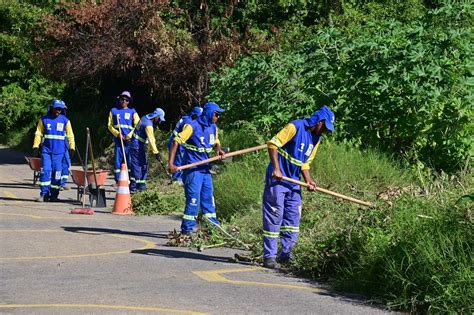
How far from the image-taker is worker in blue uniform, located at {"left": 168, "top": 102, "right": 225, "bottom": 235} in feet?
44.8

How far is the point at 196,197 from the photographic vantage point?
44.8 feet

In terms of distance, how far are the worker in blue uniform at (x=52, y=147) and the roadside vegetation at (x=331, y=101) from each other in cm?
220

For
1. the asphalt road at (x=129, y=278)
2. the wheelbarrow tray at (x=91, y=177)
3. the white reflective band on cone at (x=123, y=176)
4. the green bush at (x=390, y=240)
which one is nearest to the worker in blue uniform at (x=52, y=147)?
the wheelbarrow tray at (x=91, y=177)

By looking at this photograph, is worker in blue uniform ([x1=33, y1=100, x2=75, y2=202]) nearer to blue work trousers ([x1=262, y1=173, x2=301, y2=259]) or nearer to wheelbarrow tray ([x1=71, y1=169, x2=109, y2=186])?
wheelbarrow tray ([x1=71, y1=169, x2=109, y2=186])

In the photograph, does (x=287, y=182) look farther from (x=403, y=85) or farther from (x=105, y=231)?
(x=403, y=85)

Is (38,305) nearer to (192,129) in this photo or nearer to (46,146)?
(192,129)

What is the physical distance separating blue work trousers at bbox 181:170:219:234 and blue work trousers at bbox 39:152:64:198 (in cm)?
611

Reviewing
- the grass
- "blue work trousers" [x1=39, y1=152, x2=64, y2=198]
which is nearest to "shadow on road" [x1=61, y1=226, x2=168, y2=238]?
the grass

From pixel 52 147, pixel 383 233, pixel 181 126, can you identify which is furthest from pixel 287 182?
pixel 52 147

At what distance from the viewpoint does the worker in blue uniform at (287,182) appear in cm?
1161

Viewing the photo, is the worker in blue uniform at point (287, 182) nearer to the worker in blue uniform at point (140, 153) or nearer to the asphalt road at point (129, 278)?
the asphalt road at point (129, 278)

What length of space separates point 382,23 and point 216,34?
35.2 feet

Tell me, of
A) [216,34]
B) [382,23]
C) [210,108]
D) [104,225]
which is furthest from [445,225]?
[216,34]

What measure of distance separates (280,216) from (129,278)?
2014 mm
